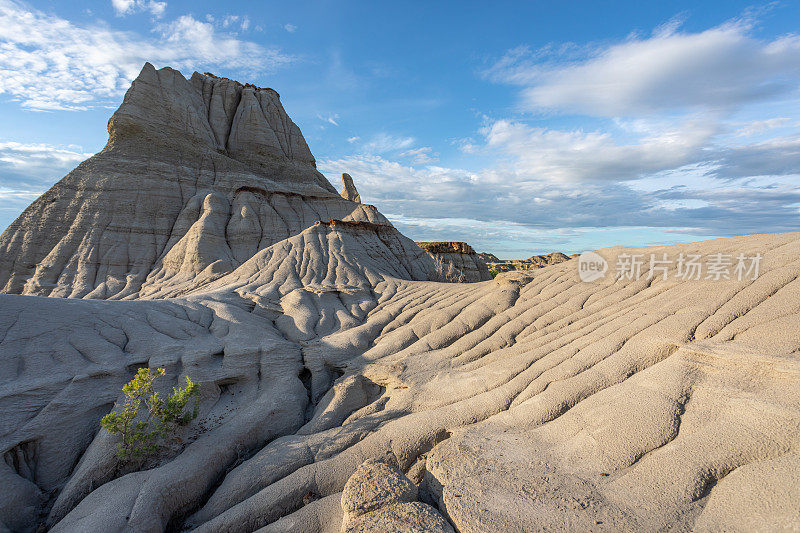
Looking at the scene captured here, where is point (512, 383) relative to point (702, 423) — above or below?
below

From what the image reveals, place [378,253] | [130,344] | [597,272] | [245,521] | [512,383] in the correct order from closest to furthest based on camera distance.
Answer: [245,521], [512,383], [130,344], [597,272], [378,253]

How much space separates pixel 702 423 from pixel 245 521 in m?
8.74

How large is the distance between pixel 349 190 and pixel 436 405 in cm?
4980

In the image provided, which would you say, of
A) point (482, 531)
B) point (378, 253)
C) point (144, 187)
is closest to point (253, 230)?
point (144, 187)

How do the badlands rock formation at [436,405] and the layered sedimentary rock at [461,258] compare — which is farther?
the layered sedimentary rock at [461,258]

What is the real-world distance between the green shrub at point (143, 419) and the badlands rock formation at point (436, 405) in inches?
16.0

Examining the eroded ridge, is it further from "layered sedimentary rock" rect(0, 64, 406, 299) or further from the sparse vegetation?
the sparse vegetation

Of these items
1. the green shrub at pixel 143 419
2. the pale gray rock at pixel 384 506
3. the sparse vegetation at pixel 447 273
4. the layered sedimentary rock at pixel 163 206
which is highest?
the layered sedimentary rock at pixel 163 206

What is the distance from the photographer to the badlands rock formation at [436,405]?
552cm

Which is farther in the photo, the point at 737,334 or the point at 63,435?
the point at 63,435

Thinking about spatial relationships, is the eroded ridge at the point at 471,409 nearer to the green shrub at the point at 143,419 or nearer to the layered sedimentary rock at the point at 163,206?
the green shrub at the point at 143,419

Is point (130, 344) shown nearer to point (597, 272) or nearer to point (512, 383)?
point (512, 383)

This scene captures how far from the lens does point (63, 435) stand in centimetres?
868

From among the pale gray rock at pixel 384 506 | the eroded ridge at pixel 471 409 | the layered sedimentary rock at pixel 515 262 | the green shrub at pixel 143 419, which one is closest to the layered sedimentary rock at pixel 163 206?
the eroded ridge at pixel 471 409
